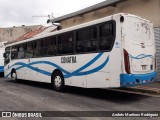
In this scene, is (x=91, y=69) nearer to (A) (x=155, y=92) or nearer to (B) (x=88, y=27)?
(B) (x=88, y=27)

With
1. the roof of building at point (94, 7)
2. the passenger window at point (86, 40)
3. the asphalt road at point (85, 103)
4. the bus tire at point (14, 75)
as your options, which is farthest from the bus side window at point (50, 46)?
the roof of building at point (94, 7)

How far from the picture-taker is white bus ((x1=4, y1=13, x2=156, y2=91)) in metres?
8.13

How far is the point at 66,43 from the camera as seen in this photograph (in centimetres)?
1067

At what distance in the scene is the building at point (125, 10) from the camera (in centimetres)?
1314

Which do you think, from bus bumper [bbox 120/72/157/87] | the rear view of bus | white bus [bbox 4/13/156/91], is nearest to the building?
white bus [bbox 4/13/156/91]

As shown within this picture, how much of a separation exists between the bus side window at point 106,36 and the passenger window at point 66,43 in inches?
75.3

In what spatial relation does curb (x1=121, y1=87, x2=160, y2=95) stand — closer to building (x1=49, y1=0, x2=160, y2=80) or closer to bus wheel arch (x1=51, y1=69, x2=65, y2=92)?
bus wheel arch (x1=51, y1=69, x2=65, y2=92)

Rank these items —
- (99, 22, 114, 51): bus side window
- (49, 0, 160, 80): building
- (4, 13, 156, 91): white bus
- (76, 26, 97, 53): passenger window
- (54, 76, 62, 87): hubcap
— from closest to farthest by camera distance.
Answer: (4, 13, 156, 91): white bus
(99, 22, 114, 51): bus side window
(76, 26, 97, 53): passenger window
(54, 76, 62, 87): hubcap
(49, 0, 160, 80): building

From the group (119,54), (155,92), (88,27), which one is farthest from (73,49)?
(155,92)

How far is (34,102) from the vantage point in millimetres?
8727

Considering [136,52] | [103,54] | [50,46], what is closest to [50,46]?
[50,46]

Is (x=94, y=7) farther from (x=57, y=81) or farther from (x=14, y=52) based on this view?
(x=57, y=81)

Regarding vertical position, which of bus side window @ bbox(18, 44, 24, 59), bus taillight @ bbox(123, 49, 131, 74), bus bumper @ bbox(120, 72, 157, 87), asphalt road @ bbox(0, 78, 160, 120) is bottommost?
asphalt road @ bbox(0, 78, 160, 120)

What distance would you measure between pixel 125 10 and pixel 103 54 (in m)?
7.05
